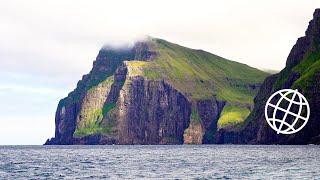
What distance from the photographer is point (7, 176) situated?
111812 mm

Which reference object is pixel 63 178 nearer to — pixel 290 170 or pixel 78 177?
pixel 78 177

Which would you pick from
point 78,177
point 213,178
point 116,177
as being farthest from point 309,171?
point 78,177

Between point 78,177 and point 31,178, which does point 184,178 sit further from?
point 31,178

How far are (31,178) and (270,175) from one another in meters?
40.4

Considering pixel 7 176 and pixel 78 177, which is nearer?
pixel 78 177

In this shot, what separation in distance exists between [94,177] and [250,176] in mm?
26553

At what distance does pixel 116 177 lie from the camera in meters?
102

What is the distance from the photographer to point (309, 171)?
106m

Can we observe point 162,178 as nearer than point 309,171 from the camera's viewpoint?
Yes

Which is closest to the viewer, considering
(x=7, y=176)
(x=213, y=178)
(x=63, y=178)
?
(x=213, y=178)

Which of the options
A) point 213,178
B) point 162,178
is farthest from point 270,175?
point 162,178

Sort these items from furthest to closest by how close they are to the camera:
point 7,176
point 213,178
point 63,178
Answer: point 7,176 < point 63,178 < point 213,178

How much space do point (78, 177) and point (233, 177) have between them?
2678 centimetres

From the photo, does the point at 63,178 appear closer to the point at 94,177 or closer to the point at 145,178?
the point at 94,177
